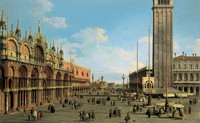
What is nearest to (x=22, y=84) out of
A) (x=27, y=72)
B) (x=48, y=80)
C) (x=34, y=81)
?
(x=27, y=72)

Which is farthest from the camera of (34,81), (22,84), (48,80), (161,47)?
(161,47)

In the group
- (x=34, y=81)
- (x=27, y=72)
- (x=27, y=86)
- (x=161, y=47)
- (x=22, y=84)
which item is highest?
(x=161, y=47)

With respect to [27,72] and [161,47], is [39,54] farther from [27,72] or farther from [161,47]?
[161,47]

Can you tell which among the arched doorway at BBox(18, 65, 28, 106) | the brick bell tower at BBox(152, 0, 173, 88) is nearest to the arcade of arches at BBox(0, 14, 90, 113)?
the arched doorway at BBox(18, 65, 28, 106)

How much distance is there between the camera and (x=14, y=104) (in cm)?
3512

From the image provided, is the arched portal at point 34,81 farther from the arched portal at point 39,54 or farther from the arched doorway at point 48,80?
the arched doorway at point 48,80

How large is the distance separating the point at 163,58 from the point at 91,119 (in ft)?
199

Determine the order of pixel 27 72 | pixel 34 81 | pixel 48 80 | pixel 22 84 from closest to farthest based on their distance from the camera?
pixel 22 84 → pixel 27 72 → pixel 34 81 → pixel 48 80

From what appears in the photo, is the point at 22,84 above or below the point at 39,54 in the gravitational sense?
below

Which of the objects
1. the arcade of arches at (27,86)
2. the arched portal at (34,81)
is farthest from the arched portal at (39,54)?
the arched portal at (34,81)

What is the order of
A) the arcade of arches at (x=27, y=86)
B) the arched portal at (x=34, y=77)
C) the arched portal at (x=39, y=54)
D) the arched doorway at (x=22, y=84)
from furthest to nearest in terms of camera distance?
1. the arched portal at (x=39, y=54)
2. the arched portal at (x=34, y=77)
3. the arched doorway at (x=22, y=84)
4. the arcade of arches at (x=27, y=86)

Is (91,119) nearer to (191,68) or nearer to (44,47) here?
(44,47)

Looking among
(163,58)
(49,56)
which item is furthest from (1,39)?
(163,58)

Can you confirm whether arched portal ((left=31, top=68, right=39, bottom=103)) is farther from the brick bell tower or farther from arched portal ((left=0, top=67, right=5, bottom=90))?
the brick bell tower
